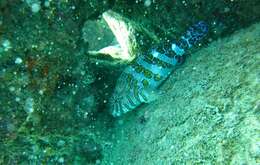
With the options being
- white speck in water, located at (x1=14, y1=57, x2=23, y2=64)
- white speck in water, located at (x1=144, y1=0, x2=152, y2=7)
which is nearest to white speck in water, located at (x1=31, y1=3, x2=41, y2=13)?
white speck in water, located at (x1=14, y1=57, x2=23, y2=64)

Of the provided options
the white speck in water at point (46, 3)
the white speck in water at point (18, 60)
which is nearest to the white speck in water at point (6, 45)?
the white speck in water at point (18, 60)

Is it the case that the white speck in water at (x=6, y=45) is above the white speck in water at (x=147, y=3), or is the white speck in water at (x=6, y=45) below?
above

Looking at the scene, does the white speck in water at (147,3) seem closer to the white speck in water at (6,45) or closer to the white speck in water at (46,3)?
the white speck in water at (46,3)

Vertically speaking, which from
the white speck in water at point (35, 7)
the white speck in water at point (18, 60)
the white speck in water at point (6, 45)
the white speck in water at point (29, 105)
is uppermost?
the white speck in water at point (35, 7)

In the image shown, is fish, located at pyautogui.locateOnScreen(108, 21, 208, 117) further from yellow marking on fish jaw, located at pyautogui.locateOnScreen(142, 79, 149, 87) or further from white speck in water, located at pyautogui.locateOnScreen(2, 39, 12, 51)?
white speck in water, located at pyautogui.locateOnScreen(2, 39, 12, 51)

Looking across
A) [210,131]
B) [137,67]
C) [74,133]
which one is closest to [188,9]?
[137,67]

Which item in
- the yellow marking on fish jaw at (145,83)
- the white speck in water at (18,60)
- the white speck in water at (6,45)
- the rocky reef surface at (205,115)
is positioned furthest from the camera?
the yellow marking on fish jaw at (145,83)
